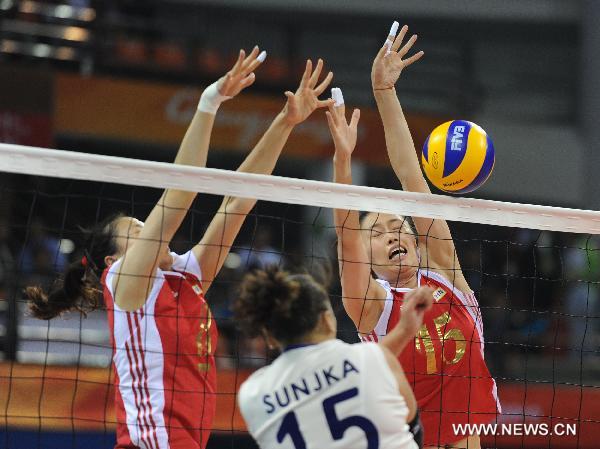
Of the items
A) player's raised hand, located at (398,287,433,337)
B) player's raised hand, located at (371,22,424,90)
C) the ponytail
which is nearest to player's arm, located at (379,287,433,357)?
player's raised hand, located at (398,287,433,337)

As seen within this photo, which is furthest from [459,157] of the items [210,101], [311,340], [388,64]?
[311,340]

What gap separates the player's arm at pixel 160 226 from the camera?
3.77 m

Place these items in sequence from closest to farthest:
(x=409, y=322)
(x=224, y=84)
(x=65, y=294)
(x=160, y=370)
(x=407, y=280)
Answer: (x=409, y=322) → (x=160, y=370) → (x=224, y=84) → (x=65, y=294) → (x=407, y=280)

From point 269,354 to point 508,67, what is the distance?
1069 centimetres

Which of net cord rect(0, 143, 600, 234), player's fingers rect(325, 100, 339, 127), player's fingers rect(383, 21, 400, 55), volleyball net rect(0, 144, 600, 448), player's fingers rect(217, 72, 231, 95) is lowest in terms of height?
volleyball net rect(0, 144, 600, 448)

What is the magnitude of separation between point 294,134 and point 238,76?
943cm

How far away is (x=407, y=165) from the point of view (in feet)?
15.3

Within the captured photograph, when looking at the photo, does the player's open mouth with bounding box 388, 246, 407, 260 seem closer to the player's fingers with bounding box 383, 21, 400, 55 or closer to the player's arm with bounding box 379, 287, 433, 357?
the player's fingers with bounding box 383, 21, 400, 55

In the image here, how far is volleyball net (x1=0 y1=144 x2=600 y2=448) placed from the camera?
170 inches

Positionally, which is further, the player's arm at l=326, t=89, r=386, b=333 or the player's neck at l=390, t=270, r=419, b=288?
the player's neck at l=390, t=270, r=419, b=288

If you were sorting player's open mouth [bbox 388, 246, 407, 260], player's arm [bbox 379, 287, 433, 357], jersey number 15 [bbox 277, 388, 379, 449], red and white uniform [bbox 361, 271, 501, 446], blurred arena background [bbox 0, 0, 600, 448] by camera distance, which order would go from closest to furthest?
1. jersey number 15 [bbox 277, 388, 379, 449]
2. player's arm [bbox 379, 287, 433, 357]
3. red and white uniform [bbox 361, 271, 501, 446]
4. player's open mouth [bbox 388, 246, 407, 260]
5. blurred arena background [bbox 0, 0, 600, 448]

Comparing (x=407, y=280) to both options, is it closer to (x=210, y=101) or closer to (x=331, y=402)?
(x=210, y=101)

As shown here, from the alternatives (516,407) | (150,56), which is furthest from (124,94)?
(516,407)

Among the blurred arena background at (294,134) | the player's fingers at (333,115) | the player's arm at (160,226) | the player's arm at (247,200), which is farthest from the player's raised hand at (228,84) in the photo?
the blurred arena background at (294,134)
